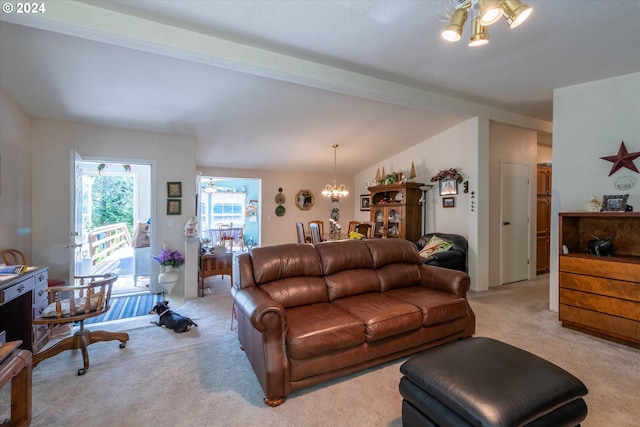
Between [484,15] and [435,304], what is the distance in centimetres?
209

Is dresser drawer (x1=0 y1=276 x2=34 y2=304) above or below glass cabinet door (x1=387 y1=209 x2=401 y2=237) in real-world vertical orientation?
below

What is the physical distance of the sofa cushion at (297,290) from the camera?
246cm

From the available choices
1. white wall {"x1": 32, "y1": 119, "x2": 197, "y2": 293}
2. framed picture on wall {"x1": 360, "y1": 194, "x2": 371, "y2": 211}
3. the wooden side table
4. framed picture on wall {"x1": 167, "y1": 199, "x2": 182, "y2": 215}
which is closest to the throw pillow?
framed picture on wall {"x1": 360, "y1": 194, "x2": 371, "y2": 211}

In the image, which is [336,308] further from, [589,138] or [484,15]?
[589,138]

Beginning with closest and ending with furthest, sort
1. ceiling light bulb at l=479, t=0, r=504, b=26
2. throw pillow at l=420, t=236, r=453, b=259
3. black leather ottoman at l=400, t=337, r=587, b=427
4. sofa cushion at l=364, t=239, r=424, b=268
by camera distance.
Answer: black leather ottoman at l=400, t=337, r=587, b=427
ceiling light bulb at l=479, t=0, r=504, b=26
sofa cushion at l=364, t=239, r=424, b=268
throw pillow at l=420, t=236, r=453, b=259

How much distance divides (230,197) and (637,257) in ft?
31.4

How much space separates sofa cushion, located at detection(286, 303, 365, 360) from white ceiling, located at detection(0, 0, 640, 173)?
2.33m

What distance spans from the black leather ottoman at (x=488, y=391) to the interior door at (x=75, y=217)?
12.7 ft

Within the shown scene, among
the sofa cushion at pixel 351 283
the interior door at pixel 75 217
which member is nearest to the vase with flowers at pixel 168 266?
the interior door at pixel 75 217

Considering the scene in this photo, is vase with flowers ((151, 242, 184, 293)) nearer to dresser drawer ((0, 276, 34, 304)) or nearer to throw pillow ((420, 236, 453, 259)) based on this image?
dresser drawer ((0, 276, 34, 304))

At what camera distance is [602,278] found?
9.29ft

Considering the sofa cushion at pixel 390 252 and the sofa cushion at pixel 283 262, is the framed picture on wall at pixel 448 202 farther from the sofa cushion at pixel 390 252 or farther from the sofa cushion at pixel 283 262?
the sofa cushion at pixel 283 262

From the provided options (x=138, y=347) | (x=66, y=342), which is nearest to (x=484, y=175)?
(x=138, y=347)

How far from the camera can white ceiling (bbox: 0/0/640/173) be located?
7.24 ft
